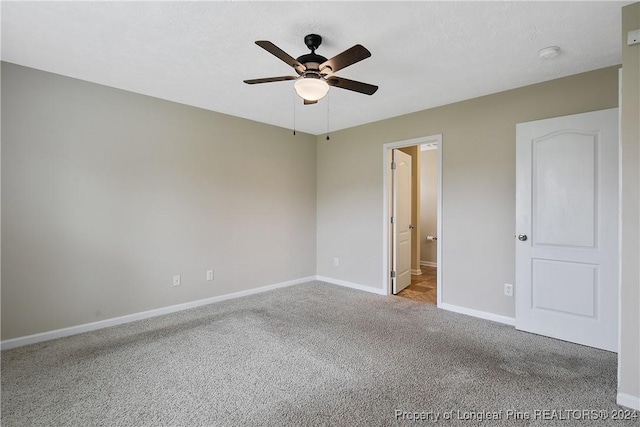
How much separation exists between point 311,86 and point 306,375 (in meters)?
2.11

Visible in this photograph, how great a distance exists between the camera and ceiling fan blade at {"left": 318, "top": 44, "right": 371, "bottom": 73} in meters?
1.87

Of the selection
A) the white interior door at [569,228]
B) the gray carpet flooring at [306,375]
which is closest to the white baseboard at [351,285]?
the gray carpet flooring at [306,375]

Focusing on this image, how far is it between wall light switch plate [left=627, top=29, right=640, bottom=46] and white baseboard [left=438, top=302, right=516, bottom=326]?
2552mm

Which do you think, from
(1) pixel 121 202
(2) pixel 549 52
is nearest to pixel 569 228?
(2) pixel 549 52

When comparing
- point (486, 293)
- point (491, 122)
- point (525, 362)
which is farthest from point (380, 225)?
point (525, 362)

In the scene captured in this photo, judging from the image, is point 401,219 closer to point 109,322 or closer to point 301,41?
point 301,41

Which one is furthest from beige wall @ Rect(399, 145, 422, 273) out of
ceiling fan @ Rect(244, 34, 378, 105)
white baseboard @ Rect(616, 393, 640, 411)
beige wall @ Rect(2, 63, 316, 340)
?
white baseboard @ Rect(616, 393, 640, 411)

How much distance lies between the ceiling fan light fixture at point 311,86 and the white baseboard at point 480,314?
9.65 ft

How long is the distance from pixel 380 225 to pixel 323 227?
3.73ft

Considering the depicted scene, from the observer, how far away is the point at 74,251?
116 inches

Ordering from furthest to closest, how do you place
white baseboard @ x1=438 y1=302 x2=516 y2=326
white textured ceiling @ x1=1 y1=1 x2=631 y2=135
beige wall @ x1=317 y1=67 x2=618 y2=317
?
white baseboard @ x1=438 y1=302 x2=516 y2=326 → beige wall @ x1=317 y1=67 x2=618 y2=317 → white textured ceiling @ x1=1 y1=1 x2=631 y2=135

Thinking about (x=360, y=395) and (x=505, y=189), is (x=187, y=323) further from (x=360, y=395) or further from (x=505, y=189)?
(x=505, y=189)

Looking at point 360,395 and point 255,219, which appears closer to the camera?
point 360,395

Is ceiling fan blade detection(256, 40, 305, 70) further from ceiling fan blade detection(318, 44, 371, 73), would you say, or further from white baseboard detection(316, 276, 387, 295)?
white baseboard detection(316, 276, 387, 295)
